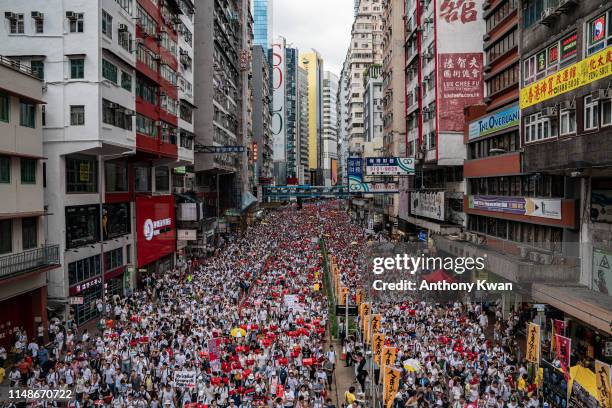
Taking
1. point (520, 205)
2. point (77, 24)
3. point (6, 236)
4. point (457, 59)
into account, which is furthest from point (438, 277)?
point (77, 24)

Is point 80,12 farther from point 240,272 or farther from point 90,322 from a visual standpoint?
point 240,272

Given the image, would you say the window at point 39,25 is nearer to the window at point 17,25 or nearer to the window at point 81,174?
the window at point 17,25

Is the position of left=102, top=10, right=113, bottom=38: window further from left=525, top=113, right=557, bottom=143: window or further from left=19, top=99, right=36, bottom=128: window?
left=525, top=113, right=557, bottom=143: window

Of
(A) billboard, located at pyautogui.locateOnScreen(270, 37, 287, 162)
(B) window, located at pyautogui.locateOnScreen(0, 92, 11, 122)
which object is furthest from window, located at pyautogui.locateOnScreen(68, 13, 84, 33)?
(A) billboard, located at pyautogui.locateOnScreen(270, 37, 287, 162)

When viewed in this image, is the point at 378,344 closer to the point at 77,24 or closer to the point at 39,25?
the point at 77,24

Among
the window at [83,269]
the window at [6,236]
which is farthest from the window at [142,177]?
the window at [6,236]

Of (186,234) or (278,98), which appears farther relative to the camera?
(278,98)
